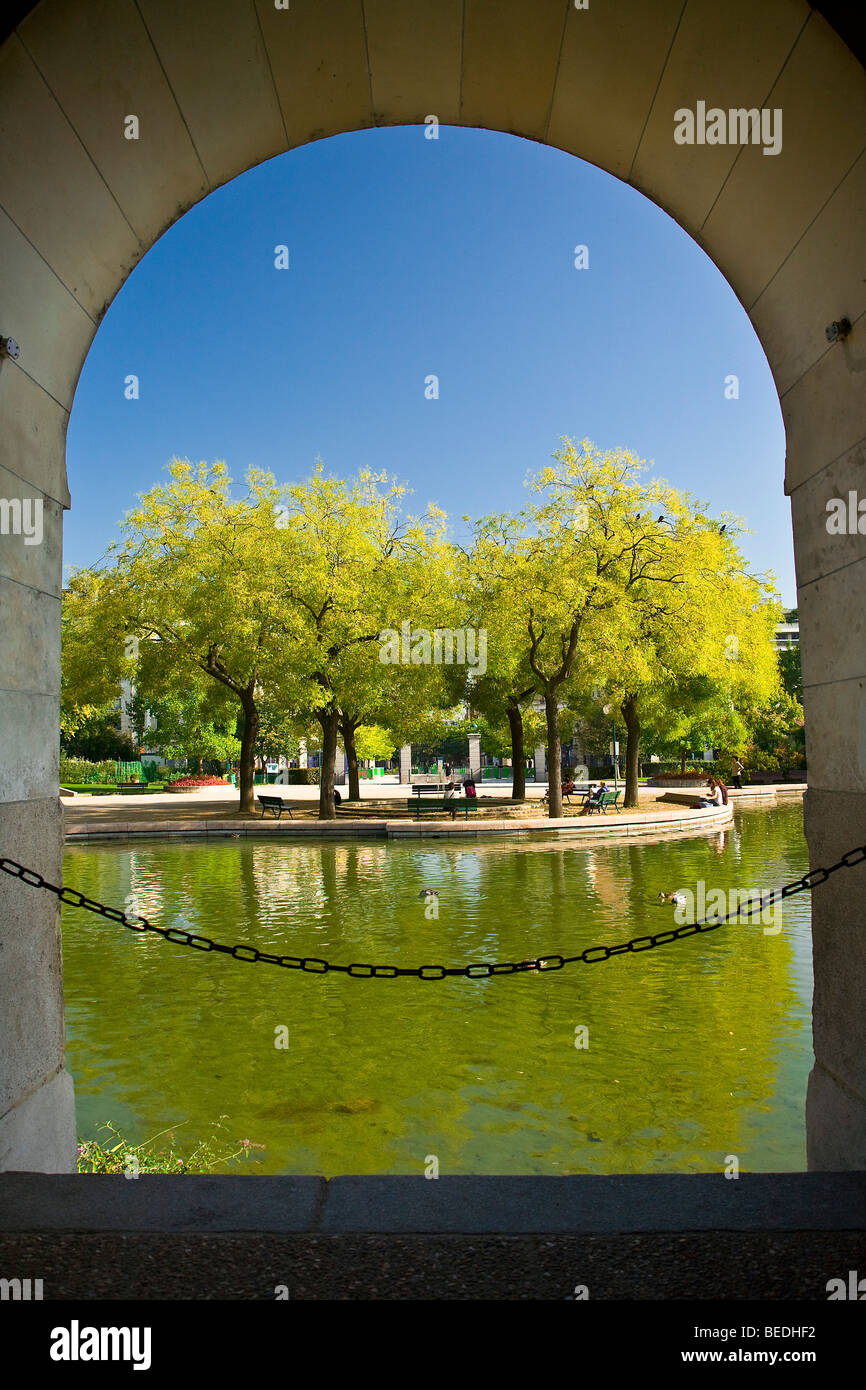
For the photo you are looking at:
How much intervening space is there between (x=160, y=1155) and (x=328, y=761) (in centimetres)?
2255

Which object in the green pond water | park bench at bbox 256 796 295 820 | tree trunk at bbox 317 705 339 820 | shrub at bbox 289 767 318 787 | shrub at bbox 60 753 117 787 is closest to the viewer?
the green pond water

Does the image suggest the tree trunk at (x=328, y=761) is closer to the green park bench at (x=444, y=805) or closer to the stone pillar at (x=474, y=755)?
the green park bench at (x=444, y=805)

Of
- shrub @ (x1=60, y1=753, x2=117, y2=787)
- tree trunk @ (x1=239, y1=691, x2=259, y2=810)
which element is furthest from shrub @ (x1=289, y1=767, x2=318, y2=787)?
tree trunk @ (x1=239, y1=691, x2=259, y2=810)

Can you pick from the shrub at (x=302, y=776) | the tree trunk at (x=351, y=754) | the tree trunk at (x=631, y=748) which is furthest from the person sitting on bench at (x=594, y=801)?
the shrub at (x=302, y=776)

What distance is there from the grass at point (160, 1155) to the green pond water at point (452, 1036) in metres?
0.13

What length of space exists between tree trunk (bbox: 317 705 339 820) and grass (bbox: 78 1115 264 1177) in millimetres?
21470

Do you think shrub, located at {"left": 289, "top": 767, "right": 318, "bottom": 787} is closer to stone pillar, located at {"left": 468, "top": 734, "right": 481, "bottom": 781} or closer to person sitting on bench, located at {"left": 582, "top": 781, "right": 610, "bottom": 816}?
stone pillar, located at {"left": 468, "top": 734, "right": 481, "bottom": 781}

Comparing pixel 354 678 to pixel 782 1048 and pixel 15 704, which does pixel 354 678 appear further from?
pixel 15 704

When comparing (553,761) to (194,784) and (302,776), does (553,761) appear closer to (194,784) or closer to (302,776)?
(194,784)

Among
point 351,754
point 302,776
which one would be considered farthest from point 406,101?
point 302,776

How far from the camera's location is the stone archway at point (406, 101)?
4.16 metres

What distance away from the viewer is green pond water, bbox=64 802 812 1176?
19.5 feet
